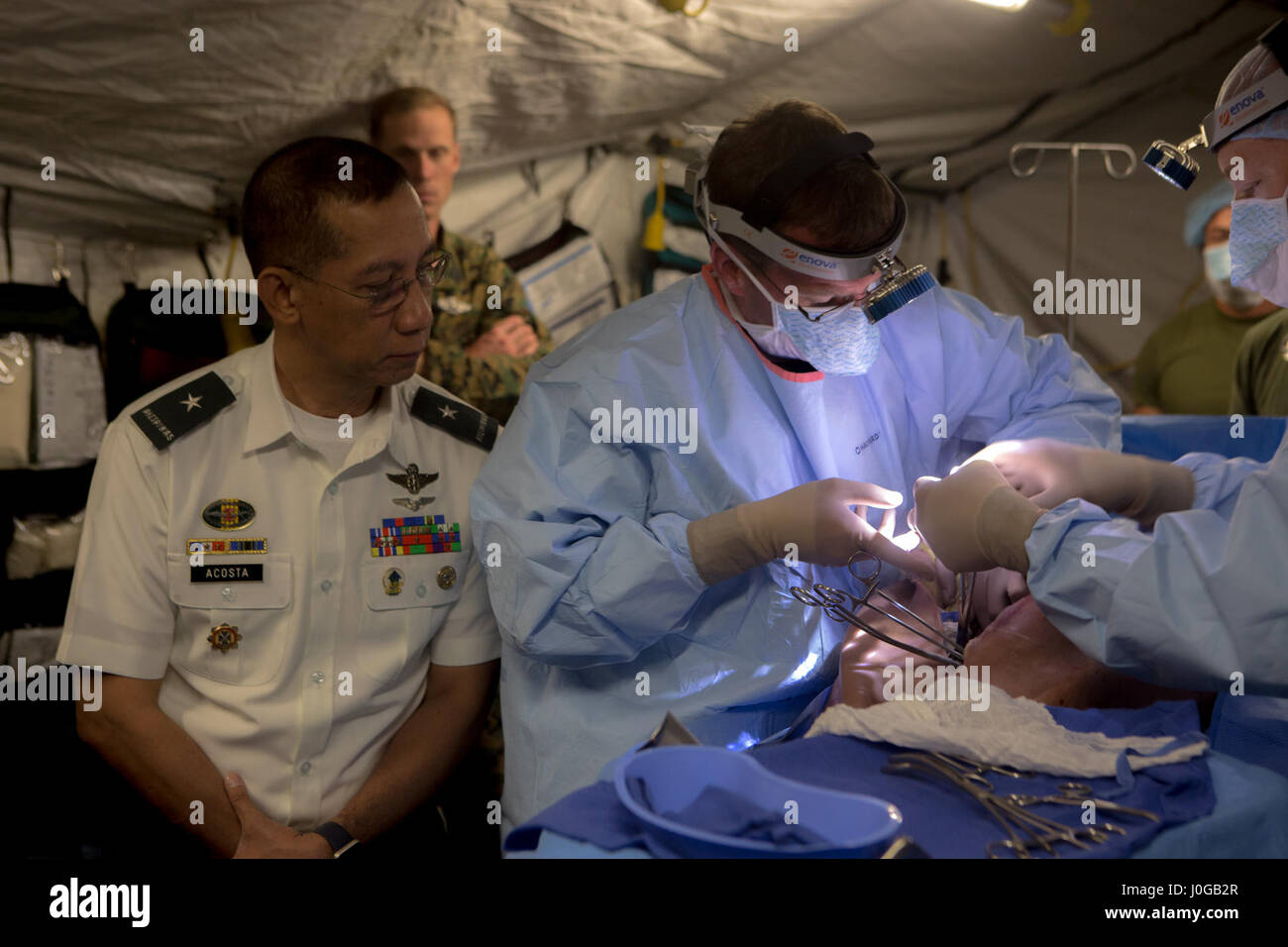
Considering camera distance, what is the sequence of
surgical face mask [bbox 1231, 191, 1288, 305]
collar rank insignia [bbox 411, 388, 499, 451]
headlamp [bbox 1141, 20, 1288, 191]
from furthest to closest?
1. collar rank insignia [bbox 411, 388, 499, 451]
2. surgical face mask [bbox 1231, 191, 1288, 305]
3. headlamp [bbox 1141, 20, 1288, 191]

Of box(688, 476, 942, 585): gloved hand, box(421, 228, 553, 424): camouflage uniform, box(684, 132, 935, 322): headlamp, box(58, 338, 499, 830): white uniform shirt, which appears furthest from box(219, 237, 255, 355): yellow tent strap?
box(688, 476, 942, 585): gloved hand

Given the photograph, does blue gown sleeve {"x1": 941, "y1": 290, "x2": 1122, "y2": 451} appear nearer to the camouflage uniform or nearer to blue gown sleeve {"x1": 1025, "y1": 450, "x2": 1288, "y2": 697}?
blue gown sleeve {"x1": 1025, "y1": 450, "x2": 1288, "y2": 697}

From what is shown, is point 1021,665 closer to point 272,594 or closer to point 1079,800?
point 1079,800

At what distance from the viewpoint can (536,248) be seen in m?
4.23

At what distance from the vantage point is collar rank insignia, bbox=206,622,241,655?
2055 millimetres

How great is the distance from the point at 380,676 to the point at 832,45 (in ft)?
8.39

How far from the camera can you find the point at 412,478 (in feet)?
7.32

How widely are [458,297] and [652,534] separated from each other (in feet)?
6.22

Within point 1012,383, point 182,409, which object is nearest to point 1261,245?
point 1012,383

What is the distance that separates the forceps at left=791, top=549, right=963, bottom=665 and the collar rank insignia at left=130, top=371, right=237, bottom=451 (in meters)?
1.21

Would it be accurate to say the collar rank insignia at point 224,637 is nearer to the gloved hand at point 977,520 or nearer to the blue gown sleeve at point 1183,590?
the gloved hand at point 977,520

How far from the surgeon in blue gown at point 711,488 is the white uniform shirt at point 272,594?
29 cm

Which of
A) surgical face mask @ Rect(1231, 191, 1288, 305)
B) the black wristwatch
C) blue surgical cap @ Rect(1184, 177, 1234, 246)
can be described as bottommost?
the black wristwatch
